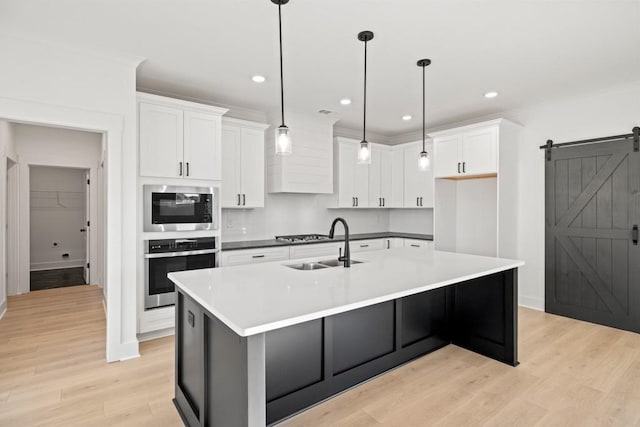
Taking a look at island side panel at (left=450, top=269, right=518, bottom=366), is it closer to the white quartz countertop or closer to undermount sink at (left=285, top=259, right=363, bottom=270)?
the white quartz countertop

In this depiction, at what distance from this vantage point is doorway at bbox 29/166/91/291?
710cm

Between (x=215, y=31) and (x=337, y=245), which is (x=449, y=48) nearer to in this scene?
(x=215, y=31)

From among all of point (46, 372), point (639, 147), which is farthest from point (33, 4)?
point (639, 147)

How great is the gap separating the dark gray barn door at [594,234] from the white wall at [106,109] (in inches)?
186

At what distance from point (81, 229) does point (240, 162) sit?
5.42 metres

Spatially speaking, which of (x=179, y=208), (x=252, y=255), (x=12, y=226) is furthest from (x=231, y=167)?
(x=12, y=226)

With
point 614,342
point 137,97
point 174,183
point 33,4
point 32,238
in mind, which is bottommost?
point 614,342

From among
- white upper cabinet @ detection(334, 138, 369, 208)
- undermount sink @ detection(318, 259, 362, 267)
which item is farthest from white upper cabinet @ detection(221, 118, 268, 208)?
undermount sink @ detection(318, 259, 362, 267)

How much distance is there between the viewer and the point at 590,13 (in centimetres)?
234

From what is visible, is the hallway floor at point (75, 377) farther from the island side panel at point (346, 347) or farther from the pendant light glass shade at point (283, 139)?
the pendant light glass shade at point (283, 139)

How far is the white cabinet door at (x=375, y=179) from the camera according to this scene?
564 centimetres

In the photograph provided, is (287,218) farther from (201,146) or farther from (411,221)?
(411,221)

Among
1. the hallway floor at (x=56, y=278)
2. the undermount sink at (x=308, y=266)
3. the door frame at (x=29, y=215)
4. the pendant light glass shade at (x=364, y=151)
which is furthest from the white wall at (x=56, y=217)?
the pendant light glass shade at (x=364, y=151)

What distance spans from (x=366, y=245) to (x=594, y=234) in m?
2.78
